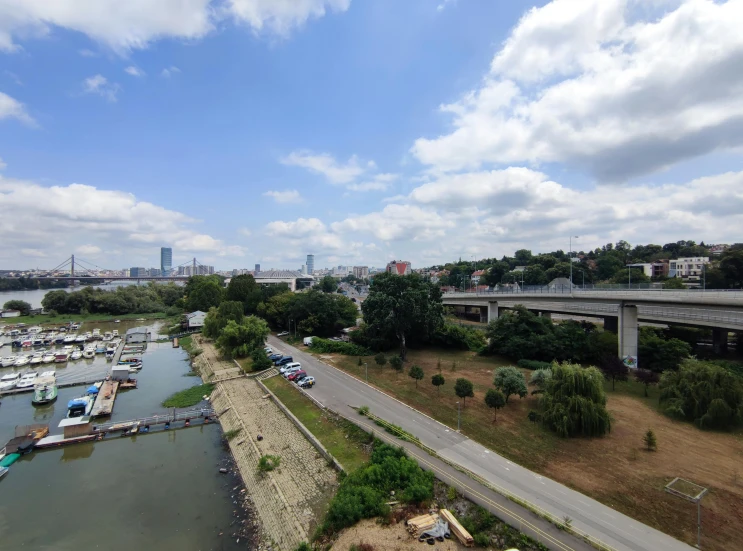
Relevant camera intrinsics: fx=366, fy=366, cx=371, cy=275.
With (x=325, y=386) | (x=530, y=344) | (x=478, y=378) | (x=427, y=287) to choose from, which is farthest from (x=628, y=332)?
(x=325, y=386)

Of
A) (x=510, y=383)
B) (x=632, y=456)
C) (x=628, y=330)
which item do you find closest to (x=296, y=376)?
(x=510, y=383)

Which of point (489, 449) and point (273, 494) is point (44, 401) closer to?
point (273, 494)

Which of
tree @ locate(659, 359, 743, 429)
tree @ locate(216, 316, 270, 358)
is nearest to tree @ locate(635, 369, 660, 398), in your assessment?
tree @ locate(659, 359, 743, 429)

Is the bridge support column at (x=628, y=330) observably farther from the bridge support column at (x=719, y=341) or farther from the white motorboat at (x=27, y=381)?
the white motorboat at (x=27, y=381)

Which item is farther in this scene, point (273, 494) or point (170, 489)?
point (170, 489)

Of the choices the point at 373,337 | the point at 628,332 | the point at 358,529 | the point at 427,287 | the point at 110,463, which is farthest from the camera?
the point at 373,337

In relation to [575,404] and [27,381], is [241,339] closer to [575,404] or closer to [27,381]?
[27,381]

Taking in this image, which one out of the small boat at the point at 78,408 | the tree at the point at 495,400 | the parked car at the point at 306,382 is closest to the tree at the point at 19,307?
the small boat at the point at 78,408
